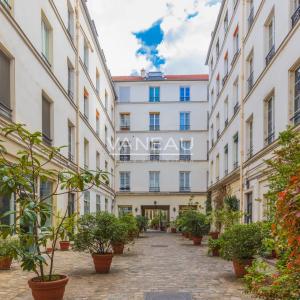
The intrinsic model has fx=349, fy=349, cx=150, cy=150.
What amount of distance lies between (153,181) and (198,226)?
637 inches

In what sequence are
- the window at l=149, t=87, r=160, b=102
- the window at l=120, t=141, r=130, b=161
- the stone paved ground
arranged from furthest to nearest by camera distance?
the window at l=149, t=87, r=160, b=102 → the window at l=120, t=141, r=130, b=161 → the stone paved ground

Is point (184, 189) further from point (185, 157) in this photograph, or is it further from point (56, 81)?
point (56, 81)

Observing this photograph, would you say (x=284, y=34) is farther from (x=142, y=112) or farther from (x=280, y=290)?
(x=142, y=112)

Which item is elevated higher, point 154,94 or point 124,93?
point 124,93

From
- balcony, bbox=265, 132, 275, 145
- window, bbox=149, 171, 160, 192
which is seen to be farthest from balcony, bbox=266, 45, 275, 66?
window, bbox=149, 171, 160, 192

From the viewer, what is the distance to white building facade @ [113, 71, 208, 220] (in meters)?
32.7

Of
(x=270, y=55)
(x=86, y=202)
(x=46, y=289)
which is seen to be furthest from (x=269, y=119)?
(x=86, y=202)

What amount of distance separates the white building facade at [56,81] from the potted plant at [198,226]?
571cm

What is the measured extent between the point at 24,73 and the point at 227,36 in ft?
43.3

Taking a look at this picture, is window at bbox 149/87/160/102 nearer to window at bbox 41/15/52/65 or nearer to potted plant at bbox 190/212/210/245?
potted plant at bbox 190/212/210/245

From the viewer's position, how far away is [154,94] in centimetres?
3391

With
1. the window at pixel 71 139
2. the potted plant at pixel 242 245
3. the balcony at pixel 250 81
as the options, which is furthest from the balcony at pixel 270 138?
the window at pixel 71 139

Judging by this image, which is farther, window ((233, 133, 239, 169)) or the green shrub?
window ((233, 133, 239, 169))

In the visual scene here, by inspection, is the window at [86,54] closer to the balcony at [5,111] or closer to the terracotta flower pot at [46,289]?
the balcony at [5,111]
